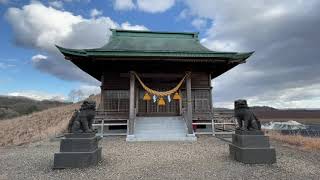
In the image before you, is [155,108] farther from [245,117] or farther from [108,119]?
[245,117]

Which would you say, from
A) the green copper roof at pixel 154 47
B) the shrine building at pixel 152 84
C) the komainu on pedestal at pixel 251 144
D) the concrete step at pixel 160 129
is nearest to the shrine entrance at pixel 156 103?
the shrine building at pixel 152 84

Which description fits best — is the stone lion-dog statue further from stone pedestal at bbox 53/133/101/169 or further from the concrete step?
the concrete step

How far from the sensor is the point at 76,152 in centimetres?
657

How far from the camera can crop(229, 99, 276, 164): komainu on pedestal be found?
22.2 feet

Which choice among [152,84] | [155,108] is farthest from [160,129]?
[152,84]

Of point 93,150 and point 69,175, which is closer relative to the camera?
point 69,175

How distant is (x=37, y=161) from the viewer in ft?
24.4

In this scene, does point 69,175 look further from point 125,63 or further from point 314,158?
point 125,63

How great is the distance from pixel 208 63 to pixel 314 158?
7.56 metres

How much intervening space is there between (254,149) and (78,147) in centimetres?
500

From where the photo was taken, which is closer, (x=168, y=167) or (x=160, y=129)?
(x=168, y=167)

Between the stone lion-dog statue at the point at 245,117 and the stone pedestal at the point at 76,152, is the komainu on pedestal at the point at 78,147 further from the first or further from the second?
the stone lion-dog statue at the point at 245,117

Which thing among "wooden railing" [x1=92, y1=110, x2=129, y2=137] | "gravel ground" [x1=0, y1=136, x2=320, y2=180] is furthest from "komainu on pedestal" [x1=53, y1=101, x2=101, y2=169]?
"wooden railing" [x1=92, y1=110, x2=129, y2=137]

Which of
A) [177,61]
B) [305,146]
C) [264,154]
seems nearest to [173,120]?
[177,61]
